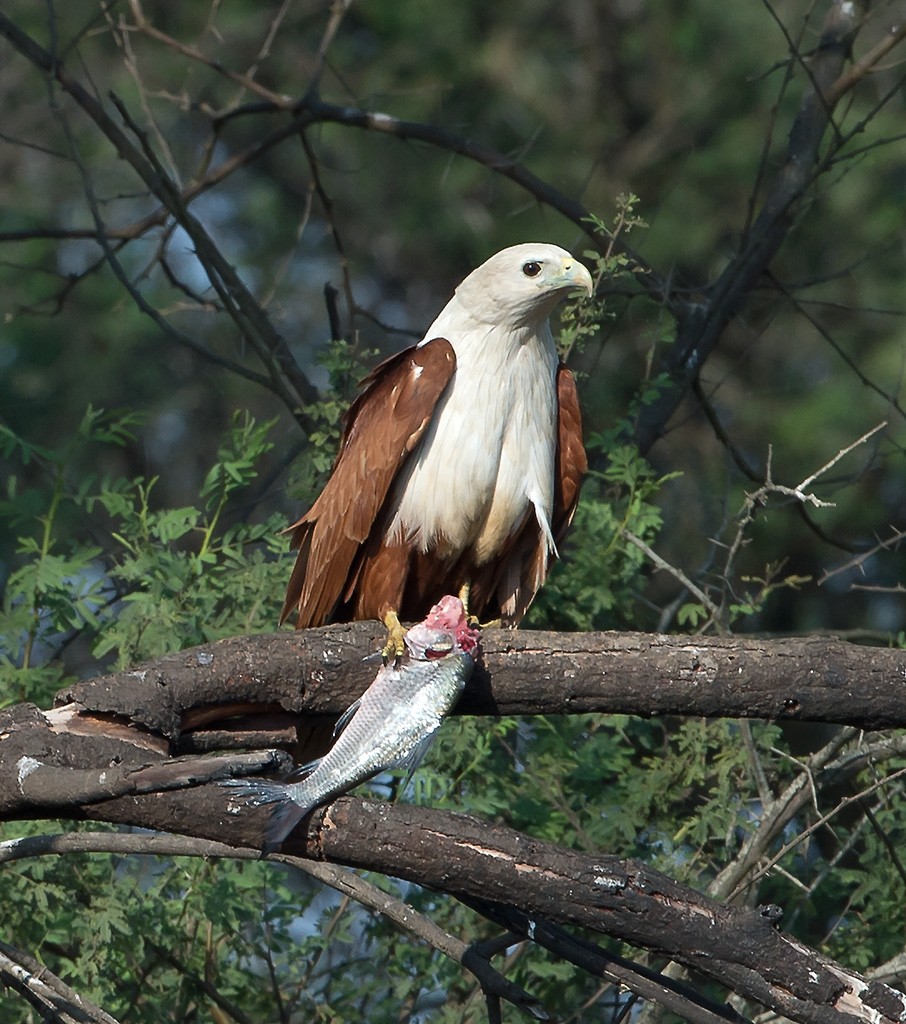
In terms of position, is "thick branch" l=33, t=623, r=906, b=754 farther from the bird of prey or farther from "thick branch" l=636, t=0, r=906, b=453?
"thick branch" l=636, t=0, r=906, b=453

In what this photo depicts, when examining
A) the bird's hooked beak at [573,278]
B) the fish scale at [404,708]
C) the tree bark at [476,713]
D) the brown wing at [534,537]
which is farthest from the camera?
the brown wing at [534,537]

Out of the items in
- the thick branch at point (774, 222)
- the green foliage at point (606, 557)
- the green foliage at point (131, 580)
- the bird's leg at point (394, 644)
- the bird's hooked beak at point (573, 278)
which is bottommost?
the green foliage at point (131, 580)

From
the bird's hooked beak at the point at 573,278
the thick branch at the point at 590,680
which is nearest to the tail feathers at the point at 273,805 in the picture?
the thick branch at the point at 590,680

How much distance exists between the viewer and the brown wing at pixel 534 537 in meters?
4.00

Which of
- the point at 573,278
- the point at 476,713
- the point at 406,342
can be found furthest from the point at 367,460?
the point at 406,342

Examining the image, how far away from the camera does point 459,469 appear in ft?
12.3

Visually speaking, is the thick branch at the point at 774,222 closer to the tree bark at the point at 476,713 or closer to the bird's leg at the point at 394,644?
the bird's leg at the point at 394,644

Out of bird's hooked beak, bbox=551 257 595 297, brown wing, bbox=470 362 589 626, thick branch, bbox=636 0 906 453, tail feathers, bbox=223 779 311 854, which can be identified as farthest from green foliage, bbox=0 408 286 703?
tail feathers, bbox=223 779 311 854

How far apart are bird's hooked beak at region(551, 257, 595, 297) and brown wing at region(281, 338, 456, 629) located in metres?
0.34

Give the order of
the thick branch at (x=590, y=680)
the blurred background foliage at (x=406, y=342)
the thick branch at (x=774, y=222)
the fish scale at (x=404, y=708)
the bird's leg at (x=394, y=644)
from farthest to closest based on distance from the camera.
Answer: the thick branch at (x=774, y=222)
the blurred background foliage at (x=406, y=342)
the bird's leg at (x=394, y=644)
the thick branch at (x=590, y=680)
the fish scale at (x=404, y=708)

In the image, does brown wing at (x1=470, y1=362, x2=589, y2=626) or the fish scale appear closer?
the fish scale

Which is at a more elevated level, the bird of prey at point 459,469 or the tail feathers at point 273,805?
the bird of prey at point 459,469

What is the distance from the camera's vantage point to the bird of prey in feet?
12.4

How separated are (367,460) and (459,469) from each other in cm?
24
